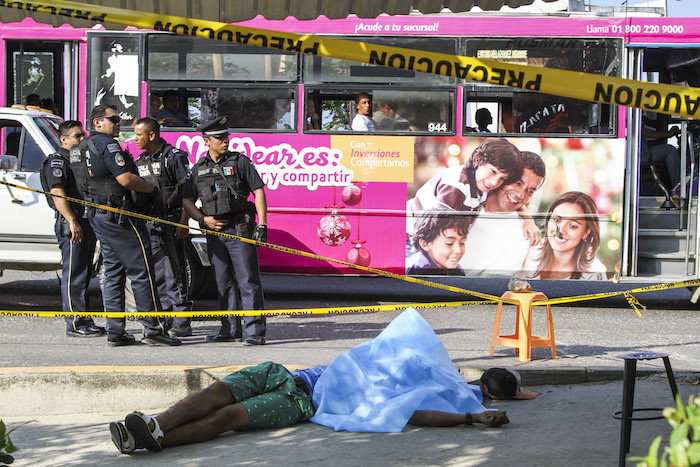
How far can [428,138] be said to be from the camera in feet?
31.1

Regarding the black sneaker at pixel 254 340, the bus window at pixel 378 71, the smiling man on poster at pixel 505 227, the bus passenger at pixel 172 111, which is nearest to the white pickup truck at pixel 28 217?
the bus passenger at pixel 172 111

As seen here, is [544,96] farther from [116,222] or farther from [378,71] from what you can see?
[116,222]

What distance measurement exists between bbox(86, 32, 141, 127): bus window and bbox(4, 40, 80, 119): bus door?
252 millimetres

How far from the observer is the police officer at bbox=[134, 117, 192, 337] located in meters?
7.59

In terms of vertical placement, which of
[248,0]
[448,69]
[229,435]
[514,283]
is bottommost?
[229,435]

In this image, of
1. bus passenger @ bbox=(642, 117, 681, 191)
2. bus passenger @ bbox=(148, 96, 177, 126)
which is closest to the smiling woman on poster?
bus passenger @ bbox=(642, 117, 681, 191)

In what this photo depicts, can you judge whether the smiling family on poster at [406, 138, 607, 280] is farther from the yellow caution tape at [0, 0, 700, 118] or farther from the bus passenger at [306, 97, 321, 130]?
the yellow caution tape at [0, 0, 700, 118]

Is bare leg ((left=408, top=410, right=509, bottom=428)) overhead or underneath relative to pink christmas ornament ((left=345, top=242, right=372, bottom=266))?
underneath

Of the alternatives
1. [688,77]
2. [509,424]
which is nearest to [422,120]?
[688,77]

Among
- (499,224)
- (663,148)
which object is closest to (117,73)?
(499,224)

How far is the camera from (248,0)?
20.7ft

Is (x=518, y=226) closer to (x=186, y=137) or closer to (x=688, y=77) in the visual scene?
(x=688, y=77)

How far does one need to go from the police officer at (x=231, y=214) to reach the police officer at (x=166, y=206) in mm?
466

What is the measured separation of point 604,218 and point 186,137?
4732 millimetres
